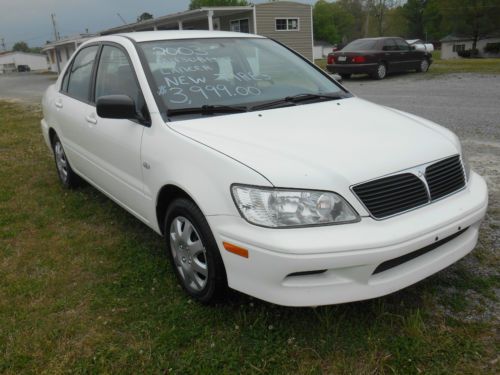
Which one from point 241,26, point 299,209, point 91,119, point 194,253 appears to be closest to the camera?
point 299,209

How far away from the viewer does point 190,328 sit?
109 inches

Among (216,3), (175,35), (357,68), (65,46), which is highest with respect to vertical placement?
(216,3)

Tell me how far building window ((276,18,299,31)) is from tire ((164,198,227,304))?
2486 cm

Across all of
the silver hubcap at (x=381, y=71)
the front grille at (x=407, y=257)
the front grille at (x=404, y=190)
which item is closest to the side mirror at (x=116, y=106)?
the front grille at (x=404, y=190)

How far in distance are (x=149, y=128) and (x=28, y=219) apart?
2.31 m

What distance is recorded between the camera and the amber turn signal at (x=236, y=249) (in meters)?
2.40

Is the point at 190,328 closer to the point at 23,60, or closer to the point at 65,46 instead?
the point at 65,46

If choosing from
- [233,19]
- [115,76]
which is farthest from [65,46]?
[115,76]

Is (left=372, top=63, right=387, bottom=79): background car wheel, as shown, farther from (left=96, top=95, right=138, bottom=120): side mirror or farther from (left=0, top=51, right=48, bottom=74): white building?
(left=0, top=51, right=48, bottom=74): white building

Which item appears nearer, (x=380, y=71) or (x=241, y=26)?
(x=380, y=71)

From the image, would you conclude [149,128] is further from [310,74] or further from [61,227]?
[61,227]

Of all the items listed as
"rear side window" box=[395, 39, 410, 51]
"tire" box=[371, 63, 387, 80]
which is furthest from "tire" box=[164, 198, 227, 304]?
"rear side window" box=[395, 39, 410, 51]

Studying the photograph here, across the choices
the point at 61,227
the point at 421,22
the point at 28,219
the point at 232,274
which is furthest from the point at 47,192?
the point at 421,22

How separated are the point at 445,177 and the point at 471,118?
625cm
